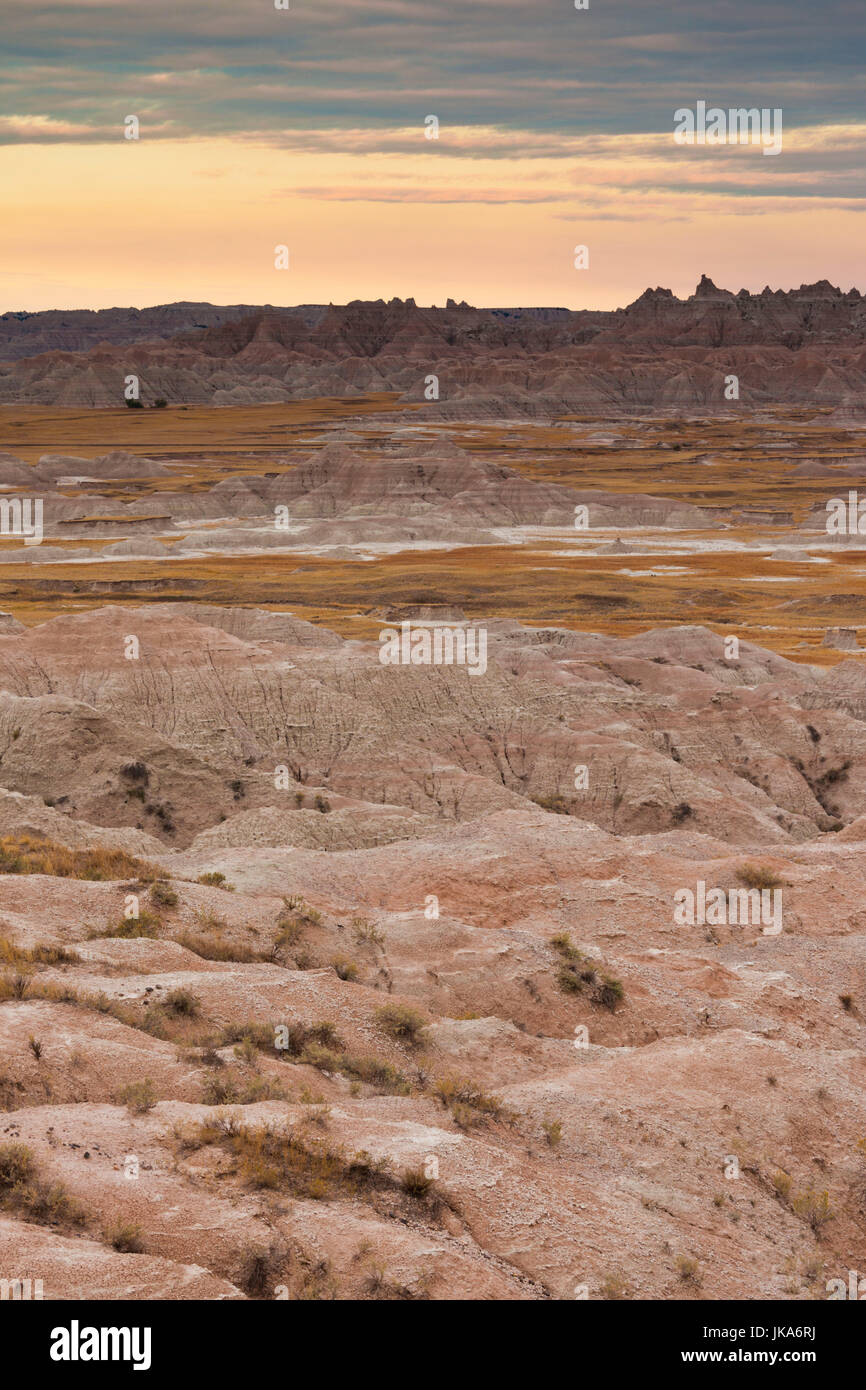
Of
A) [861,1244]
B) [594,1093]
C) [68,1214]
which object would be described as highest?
[68,1214]

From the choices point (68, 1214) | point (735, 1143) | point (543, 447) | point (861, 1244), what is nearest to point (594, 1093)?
point (735, 1143)

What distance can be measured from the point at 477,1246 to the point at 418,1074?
3.47 meters

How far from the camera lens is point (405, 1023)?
618 inches

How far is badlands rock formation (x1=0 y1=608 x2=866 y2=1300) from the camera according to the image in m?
10.8

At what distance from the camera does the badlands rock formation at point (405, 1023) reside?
10836 mm

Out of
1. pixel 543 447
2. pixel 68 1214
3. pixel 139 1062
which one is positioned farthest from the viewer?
pixel 543 447

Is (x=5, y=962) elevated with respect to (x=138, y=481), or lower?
lower

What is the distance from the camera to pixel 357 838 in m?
27.2

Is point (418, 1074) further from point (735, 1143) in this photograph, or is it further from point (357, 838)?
point (357, 838)

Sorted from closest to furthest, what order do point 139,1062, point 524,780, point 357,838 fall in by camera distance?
point 139,1062 → point 357,838 → point 524,780

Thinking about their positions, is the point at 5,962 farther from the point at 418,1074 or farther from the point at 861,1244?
the point at 861,1244

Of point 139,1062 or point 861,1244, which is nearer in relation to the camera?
point 139,1062

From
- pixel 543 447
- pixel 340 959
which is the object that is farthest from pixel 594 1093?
pixel 543 447

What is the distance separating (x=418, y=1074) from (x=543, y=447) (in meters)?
160
